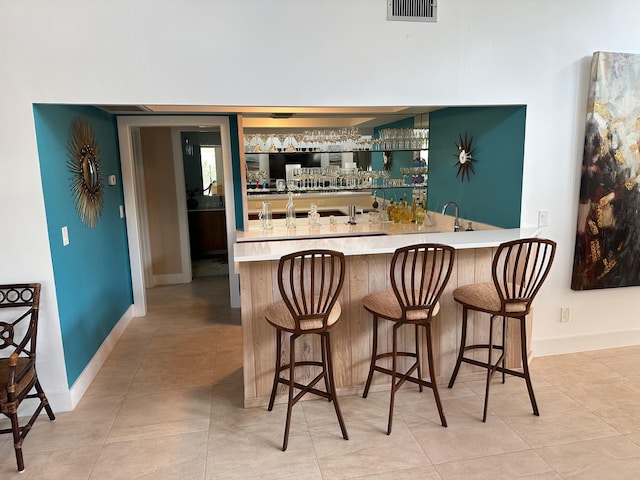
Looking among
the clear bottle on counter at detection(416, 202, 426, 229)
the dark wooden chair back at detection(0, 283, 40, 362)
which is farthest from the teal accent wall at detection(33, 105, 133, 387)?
the clear bottle on counter at detection(416, 202, 426, 229)

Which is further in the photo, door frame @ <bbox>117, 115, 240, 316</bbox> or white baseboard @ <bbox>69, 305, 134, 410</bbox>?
door frame @ <bbox>117, 115, 240, 316</bbox>

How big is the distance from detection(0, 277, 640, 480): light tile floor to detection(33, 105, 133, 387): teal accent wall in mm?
410

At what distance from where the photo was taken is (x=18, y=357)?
246cm

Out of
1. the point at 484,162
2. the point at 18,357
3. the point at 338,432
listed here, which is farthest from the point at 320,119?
the point at 18,357

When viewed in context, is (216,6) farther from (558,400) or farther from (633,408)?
(633,408)

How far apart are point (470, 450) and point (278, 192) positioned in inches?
124

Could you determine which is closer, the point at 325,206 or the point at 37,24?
the point at 37,24

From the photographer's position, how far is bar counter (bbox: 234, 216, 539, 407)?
110 inches

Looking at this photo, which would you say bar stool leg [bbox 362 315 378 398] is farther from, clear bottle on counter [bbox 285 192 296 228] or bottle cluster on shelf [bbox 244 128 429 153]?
bottle cluster on shelf [bbox 244 128 429 153]

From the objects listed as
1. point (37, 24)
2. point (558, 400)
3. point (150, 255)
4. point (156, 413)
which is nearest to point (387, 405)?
point (558, 400)

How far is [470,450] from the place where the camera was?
2418 mm

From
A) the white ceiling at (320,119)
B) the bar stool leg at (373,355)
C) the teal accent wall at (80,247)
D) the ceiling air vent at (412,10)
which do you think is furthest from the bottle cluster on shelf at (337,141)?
the bar stool leg at (373,355)

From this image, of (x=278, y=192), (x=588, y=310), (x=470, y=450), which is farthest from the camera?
(x=278, y=192)

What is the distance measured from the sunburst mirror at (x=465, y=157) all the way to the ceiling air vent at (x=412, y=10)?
1.31 m
